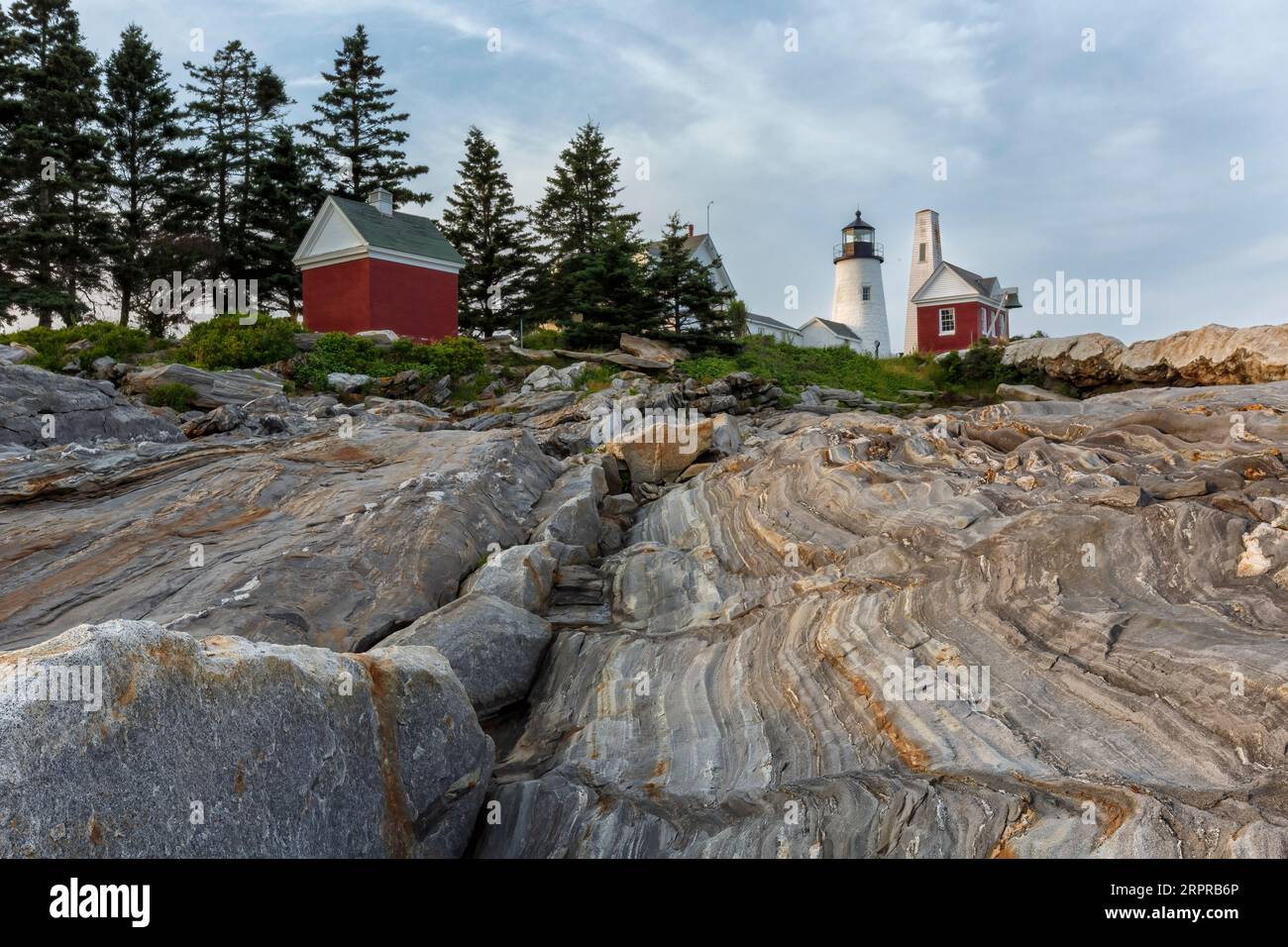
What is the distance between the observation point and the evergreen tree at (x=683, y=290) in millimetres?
36594

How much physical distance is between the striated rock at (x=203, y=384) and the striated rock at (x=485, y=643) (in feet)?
52.1

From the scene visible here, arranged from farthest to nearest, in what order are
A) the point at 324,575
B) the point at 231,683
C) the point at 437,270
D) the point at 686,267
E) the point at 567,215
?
the point at 567,215
the point at 437,270
the point at 686,267
the point at 324,575
the point at 231,683

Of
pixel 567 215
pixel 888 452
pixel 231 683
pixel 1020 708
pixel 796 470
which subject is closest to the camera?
pixel 231 683

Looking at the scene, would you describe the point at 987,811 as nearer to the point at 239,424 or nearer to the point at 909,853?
the point at 909,853

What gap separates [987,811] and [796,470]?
6.87 m

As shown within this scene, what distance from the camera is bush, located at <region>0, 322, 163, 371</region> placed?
90.1ft

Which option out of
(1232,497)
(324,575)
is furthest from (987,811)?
(324,575)

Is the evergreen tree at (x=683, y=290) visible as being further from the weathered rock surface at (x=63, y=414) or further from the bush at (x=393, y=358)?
the weathered rock surface at (x=63, y=414)

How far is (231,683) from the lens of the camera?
4.30 metres

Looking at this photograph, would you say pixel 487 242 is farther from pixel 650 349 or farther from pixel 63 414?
pixel 63 414

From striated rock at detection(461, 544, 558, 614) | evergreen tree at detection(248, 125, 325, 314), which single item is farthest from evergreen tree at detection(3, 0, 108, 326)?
striated rock at detection(461, 544, 558, 614)

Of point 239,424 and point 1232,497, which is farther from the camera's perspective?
point 239,424

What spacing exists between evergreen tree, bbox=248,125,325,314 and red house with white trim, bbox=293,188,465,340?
7905 mm

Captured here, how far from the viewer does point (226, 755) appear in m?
4.12
